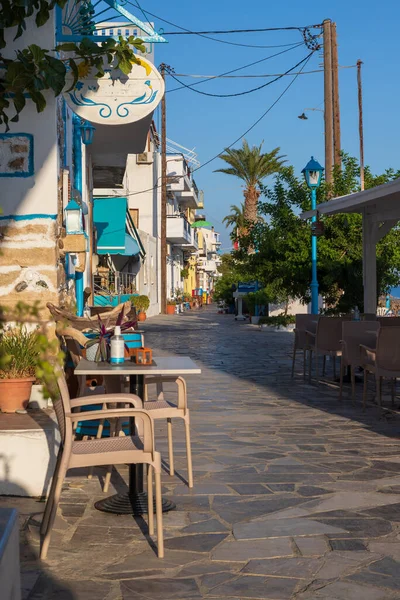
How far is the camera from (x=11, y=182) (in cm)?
754

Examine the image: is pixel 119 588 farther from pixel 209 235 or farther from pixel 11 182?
pixel 209 235

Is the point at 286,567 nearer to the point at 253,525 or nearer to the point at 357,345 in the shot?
the point at 253,525

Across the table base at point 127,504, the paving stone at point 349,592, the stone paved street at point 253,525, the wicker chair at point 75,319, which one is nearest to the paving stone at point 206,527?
the stone paved street at point 253,525

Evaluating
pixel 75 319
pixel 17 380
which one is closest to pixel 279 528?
pixel 17 380

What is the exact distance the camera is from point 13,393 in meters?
6.55

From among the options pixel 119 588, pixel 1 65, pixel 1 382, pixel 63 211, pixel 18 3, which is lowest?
pixel 119 588

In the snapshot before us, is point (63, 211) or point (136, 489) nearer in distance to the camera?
point (136, 489)

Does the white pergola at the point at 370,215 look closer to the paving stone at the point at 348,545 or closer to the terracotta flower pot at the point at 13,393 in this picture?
the terracotta flower pot at the point at 13,393

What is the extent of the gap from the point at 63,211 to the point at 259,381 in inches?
189

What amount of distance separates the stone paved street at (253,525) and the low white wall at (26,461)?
5.6 inches

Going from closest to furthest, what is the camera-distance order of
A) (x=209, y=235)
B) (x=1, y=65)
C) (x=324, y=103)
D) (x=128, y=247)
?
(x=1, y=65) → (x=324, y=103) → (x=128, y=247) → (x=209, y=235)

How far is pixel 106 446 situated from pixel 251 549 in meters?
0.97

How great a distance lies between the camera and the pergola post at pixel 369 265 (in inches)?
559

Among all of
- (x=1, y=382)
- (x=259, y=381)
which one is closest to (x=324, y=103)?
(x=259, y=381)
